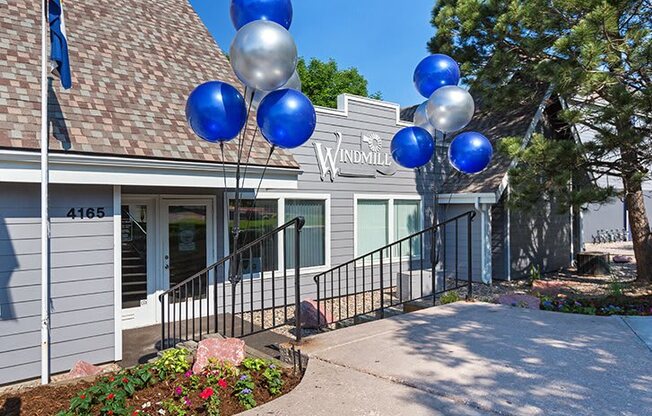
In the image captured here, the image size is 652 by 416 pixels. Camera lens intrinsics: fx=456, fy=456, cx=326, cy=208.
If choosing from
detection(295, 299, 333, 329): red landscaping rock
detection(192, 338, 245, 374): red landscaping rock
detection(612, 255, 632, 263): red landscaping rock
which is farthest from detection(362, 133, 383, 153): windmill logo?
detection(612, 255, 632, 263): red landscaping rock

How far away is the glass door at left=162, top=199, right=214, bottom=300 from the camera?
709cm

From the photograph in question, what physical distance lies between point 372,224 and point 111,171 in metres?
5.81

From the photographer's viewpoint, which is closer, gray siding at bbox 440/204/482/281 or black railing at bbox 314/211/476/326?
black railing at bbox 314/211/476/326

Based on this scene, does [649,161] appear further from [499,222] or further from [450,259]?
[450,259]

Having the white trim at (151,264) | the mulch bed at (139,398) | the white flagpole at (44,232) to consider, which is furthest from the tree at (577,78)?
the white flagpole at (44,232)

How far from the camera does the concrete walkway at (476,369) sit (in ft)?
9.35

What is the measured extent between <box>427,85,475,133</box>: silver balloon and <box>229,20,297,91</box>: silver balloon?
9.16 ft

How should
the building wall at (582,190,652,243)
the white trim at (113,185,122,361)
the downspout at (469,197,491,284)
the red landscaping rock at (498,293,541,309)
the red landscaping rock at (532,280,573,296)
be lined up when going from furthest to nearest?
the building wall at (582,190,652,243), the downspout at (469,197,491,284), the red landscaping rock at (532,280,573,296), the red landscaping rock at (498,293,541,309), the white trim at (113,185,122,361)

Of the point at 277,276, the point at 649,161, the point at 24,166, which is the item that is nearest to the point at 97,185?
the point at 24,166

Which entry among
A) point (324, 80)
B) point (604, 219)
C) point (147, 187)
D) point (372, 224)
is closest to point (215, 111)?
point (147, 187)

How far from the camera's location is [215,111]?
406 centimetres

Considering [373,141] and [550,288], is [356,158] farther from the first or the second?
[550,288]

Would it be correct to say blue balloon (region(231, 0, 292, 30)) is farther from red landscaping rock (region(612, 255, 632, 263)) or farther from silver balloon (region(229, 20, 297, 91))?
red landscaping rock (region(612, 255, 632, 263))

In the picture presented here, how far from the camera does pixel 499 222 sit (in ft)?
36.1
